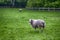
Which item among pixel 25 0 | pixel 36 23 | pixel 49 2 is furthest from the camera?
pixel 25 0

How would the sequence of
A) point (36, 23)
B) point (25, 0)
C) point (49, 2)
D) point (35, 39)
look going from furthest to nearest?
point (25, 0)
point (49, 2)
point (36, 23)
point (35, 39)

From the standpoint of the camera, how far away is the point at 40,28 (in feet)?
37.1

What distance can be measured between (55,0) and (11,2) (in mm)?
19575

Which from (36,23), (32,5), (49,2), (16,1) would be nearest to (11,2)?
(16,1)

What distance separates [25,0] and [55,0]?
1515 cm

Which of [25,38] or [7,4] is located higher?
[25,38]

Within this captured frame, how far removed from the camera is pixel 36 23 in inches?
445

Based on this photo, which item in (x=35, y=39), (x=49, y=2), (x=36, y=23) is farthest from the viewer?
(x=49, y=2)

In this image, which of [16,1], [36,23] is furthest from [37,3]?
[36,23]

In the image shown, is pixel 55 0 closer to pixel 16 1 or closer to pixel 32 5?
pixel 32 5

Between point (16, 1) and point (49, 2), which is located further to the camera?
point (16, 1)

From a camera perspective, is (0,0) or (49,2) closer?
(49,2)

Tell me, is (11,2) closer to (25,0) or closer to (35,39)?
(25,0)

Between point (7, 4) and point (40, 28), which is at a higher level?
point (40, 28)
